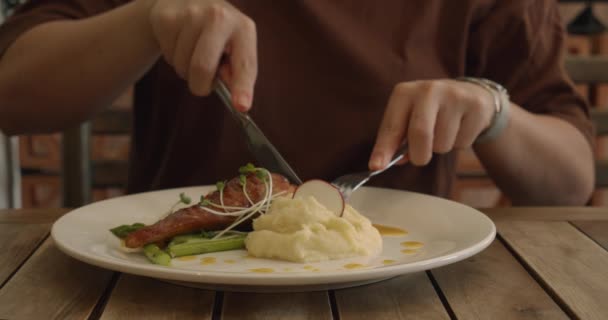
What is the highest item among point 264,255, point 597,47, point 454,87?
point 454,87

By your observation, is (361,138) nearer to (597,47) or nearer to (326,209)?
(326,209)

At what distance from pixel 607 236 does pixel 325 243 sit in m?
0.47

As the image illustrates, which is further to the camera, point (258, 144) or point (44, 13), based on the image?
point (44, 13)

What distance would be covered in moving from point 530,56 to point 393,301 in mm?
991

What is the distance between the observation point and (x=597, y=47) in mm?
3402

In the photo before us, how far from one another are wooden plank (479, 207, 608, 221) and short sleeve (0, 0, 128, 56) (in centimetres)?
94

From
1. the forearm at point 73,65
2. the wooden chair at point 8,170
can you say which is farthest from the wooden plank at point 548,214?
the wooden chair at point 8,170

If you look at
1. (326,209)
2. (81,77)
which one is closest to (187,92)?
(81,77)

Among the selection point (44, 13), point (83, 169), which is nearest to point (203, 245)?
point (44, 13)

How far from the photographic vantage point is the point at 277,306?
2.19 ft

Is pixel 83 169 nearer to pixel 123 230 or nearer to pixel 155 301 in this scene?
pixel 123 230

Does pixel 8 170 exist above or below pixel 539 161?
below

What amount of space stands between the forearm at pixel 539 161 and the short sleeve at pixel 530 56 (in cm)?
6

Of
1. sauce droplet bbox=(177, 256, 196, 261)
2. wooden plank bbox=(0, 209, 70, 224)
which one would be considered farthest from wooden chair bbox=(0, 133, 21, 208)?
sauce droplet bbox=(177, 256, 196, 261)
